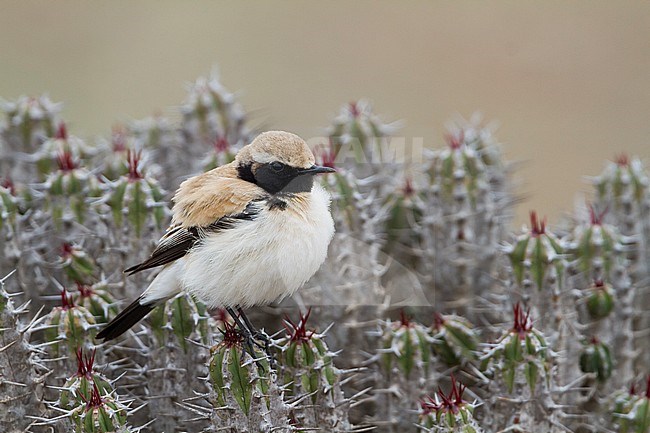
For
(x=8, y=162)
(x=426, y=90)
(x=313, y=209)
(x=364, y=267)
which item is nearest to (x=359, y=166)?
(x=364, y=267)

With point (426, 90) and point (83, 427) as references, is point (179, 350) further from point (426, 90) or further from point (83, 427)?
point (426, 90)

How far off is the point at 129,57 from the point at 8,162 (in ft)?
17.0

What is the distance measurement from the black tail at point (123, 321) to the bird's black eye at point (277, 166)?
72 centimetres

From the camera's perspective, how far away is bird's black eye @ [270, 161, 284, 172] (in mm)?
3309

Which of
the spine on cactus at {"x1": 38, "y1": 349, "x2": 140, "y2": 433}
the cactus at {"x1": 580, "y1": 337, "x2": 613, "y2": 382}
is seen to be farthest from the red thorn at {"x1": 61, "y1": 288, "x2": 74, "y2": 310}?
the cactus at {"x1": 580, "y1": 337, "x2": 613, "y2": 382}

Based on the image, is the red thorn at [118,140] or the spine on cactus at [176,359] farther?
the red thorn at [118,140]

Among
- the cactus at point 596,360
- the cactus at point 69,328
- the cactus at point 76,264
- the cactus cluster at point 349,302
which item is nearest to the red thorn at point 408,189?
the cactus cluster at point 349,302

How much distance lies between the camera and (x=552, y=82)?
9.69m

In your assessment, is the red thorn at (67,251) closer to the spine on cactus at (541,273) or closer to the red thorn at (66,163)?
the red thorn at (66,163)

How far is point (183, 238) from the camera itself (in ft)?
11.0

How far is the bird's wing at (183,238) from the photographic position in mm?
3282

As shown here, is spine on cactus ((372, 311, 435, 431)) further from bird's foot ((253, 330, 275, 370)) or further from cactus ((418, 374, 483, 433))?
bird's foot ((253, 330, 275, 370))

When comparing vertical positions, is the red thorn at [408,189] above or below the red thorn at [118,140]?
below

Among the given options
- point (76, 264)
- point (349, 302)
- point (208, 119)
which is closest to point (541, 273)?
point (349, 302)
